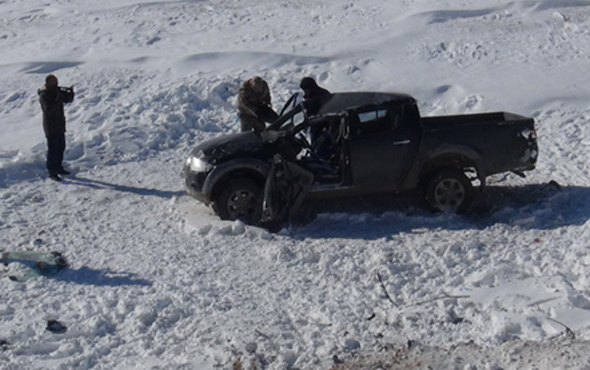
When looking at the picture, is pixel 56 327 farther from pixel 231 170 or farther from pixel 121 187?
pixel 121 187

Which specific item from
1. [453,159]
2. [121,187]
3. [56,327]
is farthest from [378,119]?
[56,327]

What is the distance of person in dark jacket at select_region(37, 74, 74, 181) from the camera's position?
45.6 feet

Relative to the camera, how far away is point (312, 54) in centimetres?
1780

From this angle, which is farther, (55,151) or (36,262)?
(55,151)

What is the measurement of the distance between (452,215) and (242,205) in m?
2.55

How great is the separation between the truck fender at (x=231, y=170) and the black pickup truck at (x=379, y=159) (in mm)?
12

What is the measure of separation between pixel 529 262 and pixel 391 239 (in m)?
1.68

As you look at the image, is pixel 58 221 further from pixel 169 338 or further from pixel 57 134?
pixel 169 338

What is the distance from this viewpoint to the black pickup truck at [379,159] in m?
11.9

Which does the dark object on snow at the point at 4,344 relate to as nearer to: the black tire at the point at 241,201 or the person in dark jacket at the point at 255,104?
the black tire at the point at 241,201

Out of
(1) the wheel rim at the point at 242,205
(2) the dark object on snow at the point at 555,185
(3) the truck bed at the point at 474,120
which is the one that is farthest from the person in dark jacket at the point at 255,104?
(2) the dark object on snow at the point at 555,185

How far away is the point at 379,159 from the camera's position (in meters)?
11.9

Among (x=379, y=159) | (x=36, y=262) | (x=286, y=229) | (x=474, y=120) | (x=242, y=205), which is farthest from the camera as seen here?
(x=474, y=120)

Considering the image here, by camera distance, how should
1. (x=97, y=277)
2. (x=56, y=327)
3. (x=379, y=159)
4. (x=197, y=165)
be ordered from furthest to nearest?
1. (x=197, y=165)
2. (x=379, y=159)
3. (x=97, y=277)
4. (x=56, y=327)
